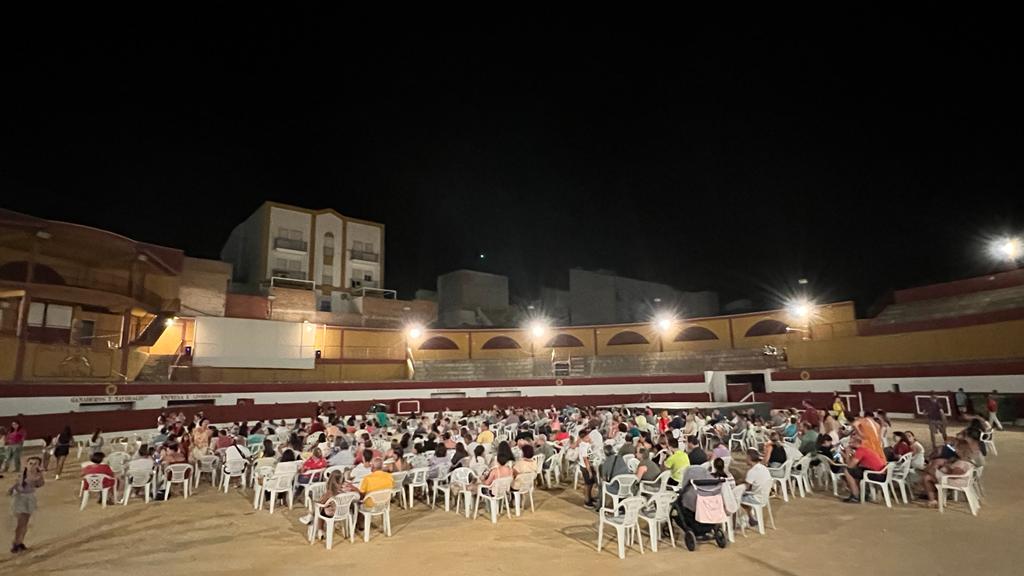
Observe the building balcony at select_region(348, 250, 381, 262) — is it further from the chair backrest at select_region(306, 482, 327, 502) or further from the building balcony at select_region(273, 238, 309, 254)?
the chair backrest at select_region(306, 482, 327, 502)

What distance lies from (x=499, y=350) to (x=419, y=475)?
30.7m

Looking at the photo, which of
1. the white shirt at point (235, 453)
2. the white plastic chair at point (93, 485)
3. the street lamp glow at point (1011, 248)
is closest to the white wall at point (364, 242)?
the white shirt at point (235, 453)

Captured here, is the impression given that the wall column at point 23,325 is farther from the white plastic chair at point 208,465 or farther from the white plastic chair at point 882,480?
Result: the white plastic chair at point 882,480

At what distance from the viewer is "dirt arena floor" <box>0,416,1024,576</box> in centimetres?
636

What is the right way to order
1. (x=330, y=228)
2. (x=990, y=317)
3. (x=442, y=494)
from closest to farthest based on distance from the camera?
(x=442, y=494)
(x=990, y=317)
(x=330, y=228)

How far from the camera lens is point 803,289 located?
4219cm

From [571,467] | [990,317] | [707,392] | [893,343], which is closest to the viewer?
[571,467]

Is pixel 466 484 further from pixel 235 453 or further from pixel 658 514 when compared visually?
pixel 235 453

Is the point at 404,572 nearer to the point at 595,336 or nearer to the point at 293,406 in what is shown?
the point at 293,406

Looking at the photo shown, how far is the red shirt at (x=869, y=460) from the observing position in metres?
9.24

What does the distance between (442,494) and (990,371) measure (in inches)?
888

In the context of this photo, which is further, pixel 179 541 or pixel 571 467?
pixel 571 467

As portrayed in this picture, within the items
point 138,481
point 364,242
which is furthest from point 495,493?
point 364,242

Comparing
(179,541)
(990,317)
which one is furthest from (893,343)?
(179,541)
